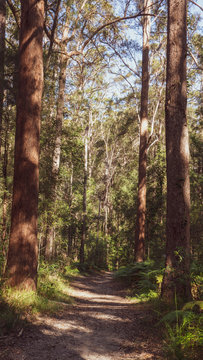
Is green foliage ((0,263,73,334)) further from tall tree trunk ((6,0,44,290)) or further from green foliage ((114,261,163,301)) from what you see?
green foliage ((114,261,163,301))

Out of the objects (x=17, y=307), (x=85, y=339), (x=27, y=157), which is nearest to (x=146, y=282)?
(x=85, y=339)

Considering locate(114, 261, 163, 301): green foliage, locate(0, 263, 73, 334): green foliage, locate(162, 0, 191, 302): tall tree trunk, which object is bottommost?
locate(114, 261, 163, 301): green foliage

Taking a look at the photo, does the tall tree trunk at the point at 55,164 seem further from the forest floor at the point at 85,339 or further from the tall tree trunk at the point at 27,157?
the forest floor at the point at 85,339

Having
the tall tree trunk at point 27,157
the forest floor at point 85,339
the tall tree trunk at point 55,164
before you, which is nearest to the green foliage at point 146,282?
the forest floor at point 85,339

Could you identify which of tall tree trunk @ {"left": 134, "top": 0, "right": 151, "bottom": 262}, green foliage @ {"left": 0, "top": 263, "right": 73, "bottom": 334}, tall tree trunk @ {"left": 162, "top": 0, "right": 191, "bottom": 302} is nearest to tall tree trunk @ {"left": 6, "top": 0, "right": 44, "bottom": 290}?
green foliage @ {"left": 0, "top": 263, "right": 73, "bottom": 334}

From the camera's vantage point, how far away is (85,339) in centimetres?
369

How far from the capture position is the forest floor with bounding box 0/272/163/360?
9.91ft

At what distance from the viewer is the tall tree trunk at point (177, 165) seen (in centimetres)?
484

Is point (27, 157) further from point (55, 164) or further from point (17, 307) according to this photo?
point (55, 164)

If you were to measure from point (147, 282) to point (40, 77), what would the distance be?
545 centimetres

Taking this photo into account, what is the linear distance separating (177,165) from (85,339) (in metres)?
3.35

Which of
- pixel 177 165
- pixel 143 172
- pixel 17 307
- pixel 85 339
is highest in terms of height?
pixel 143 172

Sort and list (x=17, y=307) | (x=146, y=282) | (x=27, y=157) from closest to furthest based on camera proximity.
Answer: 1. (x=17, y=307)
2. (x=27, y=157)
3. (x=146, y=282)

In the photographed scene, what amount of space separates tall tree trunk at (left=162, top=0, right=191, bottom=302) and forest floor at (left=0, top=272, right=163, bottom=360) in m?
0.82
